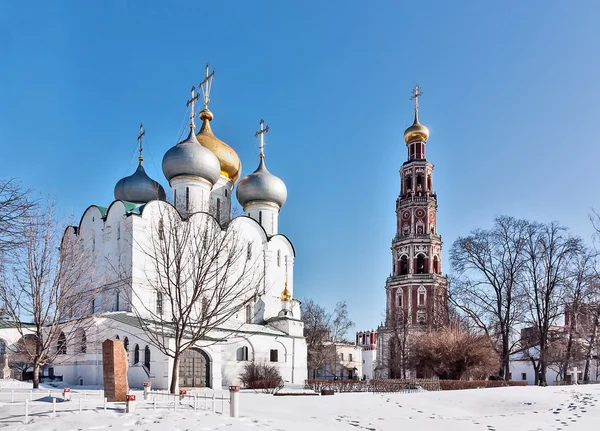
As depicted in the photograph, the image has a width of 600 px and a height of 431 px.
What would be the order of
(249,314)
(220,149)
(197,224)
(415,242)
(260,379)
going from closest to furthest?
1. (197,224)
2. (260,379)
3. (249,314)
4. (220,149)
5. (415,242)

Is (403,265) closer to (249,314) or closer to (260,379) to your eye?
(249,314)

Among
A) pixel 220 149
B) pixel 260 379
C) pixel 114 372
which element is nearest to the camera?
pixel 114 372

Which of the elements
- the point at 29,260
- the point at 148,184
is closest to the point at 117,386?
the point at 29,260

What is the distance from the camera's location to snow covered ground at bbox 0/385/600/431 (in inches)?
497

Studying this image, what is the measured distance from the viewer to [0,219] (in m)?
8.41

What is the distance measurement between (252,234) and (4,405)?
25481mm

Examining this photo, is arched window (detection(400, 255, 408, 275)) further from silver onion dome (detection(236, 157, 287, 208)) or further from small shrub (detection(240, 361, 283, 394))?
small shrub (detection(240, 361, 283, 394))

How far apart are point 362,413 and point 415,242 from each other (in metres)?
35.7

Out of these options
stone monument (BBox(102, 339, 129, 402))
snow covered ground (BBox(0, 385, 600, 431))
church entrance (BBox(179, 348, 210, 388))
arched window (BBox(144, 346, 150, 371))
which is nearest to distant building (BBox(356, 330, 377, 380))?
church entrance (BBox(179, 348, 210, 388))

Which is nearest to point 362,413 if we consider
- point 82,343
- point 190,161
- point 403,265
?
point 82,343

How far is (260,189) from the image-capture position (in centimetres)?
4178

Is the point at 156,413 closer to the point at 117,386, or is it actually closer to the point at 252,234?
the point at 117,386

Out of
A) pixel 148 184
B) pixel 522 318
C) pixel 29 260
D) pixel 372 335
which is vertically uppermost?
pixel 148 184

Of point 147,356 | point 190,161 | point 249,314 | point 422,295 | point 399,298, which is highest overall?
point 190,161
